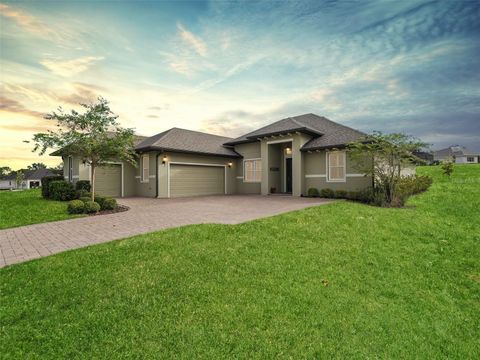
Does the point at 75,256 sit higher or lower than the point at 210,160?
lower

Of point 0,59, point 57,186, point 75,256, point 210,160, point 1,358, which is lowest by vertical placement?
point 1,358

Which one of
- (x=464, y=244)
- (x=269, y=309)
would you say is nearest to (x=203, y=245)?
(x=269, y=309)

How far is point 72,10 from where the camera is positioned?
9523 millimetres

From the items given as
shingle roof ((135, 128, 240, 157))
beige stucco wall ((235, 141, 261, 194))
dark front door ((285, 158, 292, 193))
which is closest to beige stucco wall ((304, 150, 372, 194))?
dark front door ((285, 158, 292, 193))

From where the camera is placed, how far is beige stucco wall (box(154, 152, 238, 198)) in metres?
17.0

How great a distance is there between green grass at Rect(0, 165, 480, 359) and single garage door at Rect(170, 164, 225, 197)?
1115 cm

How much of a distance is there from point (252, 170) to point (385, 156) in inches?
381

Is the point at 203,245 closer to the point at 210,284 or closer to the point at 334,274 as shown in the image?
the point at 210,284

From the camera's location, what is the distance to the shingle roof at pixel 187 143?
56.8ft

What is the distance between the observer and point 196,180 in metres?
18.8

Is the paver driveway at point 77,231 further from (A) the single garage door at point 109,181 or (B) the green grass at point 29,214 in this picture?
(A) the single garage door at point 109,181

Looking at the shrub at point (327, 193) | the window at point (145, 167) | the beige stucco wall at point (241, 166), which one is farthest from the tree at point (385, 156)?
the window at point (145, 167)

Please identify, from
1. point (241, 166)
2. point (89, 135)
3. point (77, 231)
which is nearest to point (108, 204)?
point (89, 135)

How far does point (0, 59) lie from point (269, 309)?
1354cm
